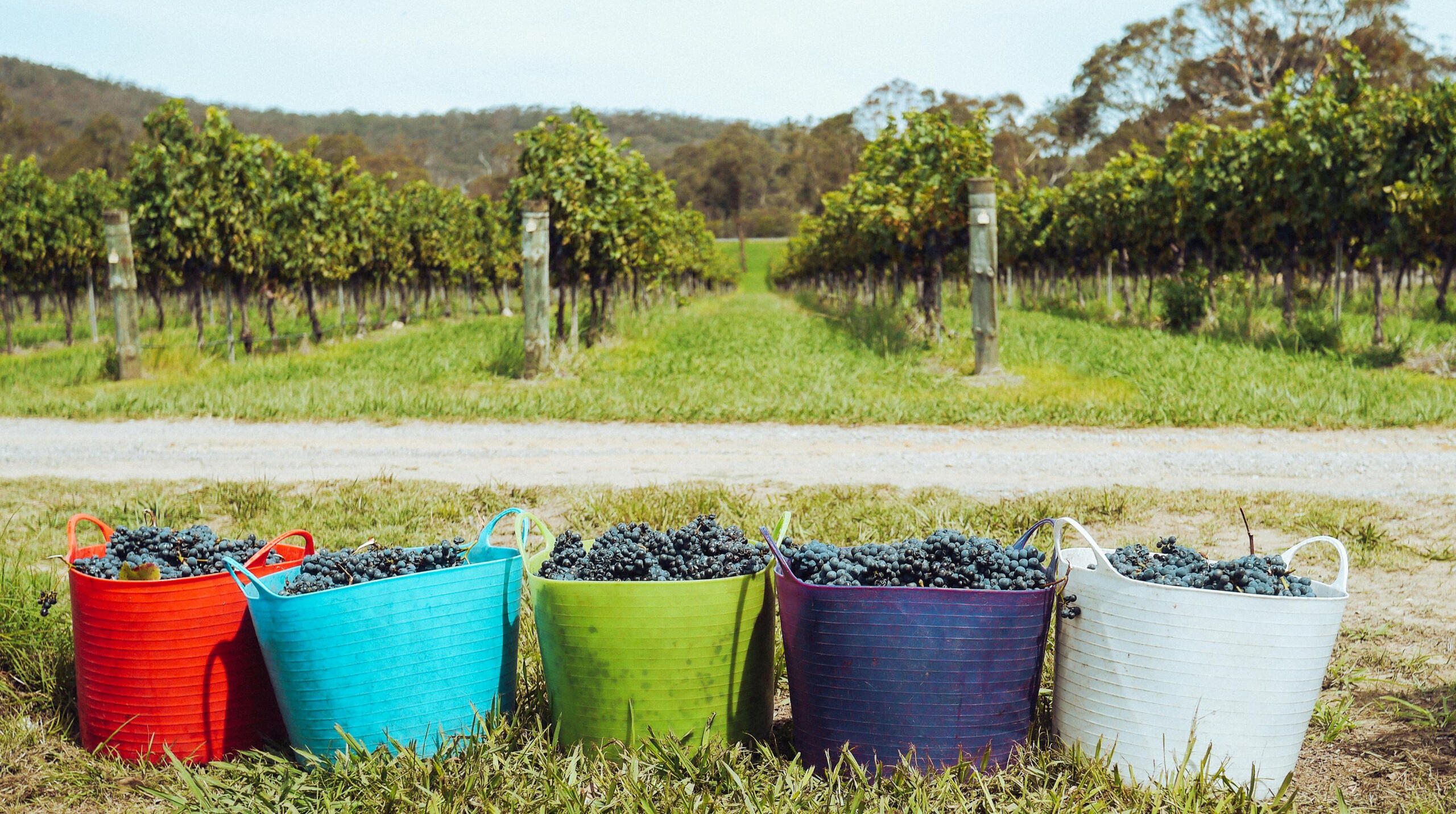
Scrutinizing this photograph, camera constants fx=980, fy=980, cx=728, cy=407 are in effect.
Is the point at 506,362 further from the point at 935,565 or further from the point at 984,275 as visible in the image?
the point at 935,565

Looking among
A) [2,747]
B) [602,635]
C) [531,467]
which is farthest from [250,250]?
[602,635]

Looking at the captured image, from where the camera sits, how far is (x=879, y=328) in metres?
16.6

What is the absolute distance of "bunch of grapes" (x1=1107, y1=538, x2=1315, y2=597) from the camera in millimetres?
2324

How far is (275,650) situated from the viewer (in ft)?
8.05

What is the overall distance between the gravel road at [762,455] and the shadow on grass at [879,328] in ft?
18.0

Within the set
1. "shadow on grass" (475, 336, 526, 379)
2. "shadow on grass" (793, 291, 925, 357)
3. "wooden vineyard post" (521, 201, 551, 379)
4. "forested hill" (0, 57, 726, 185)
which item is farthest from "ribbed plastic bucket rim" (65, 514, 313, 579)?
"forested hill" (0, 57, 726, 185)

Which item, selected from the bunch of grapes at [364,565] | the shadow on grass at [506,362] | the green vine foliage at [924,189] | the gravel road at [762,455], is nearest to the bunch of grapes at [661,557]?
the bunch of grapes at [364,565]

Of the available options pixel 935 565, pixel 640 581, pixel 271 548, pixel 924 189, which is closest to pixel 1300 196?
pixel 924 189

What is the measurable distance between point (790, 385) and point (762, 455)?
333cm

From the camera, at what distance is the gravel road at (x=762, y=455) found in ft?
Result: 20.5

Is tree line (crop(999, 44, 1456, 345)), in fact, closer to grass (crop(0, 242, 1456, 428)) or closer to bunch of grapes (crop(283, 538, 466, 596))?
grass (crop(0, 242, 1456, 428))

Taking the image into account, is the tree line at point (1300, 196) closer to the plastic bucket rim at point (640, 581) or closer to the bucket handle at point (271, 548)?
the plastic bucket rim at point (640, 581)

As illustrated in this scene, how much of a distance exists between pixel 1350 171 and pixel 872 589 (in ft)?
47.9

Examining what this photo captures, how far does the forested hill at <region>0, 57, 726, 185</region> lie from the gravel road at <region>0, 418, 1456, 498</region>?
57.1 metres
